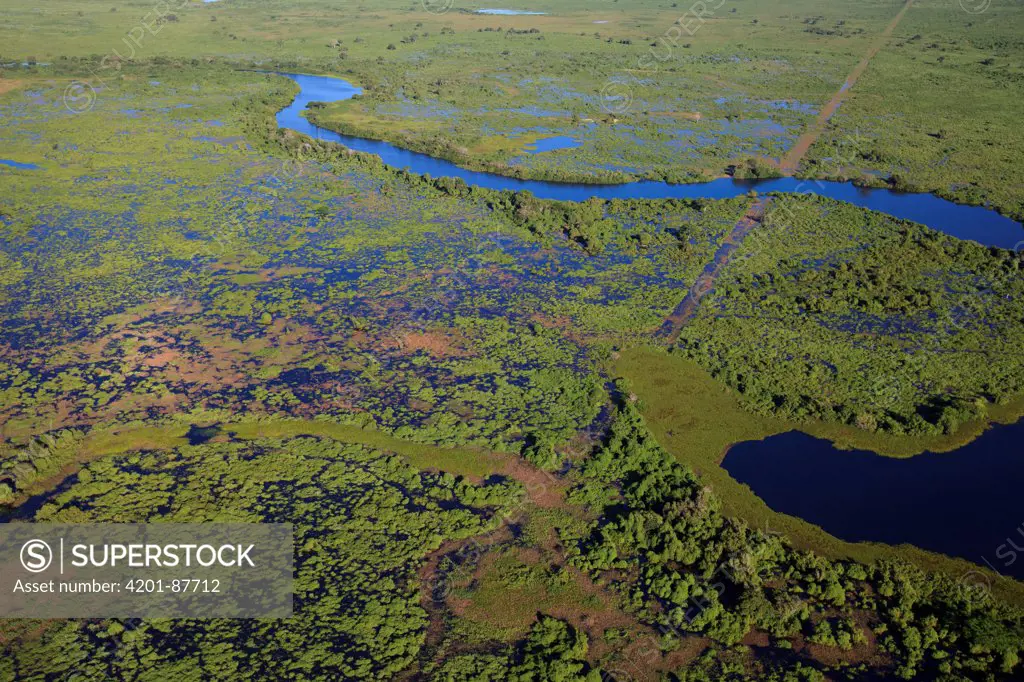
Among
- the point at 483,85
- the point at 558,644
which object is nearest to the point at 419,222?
the point at 558,644

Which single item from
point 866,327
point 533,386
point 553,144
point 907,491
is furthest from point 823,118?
point 533,386

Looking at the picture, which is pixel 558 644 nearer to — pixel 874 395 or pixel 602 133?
pixel 874 395

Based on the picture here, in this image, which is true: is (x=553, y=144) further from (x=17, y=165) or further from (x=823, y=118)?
(x=17, y=165)

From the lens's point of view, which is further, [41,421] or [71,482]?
[41,421]

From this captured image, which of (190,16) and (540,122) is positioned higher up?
(190,16)

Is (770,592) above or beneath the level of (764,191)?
beneath
